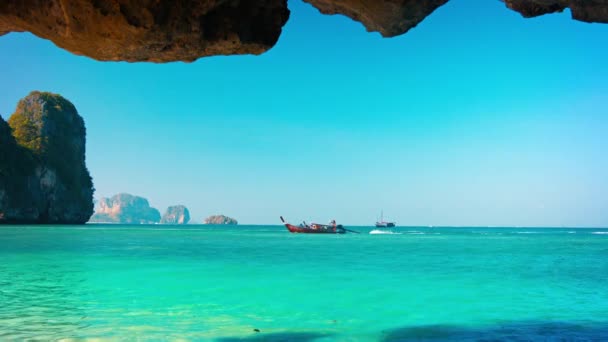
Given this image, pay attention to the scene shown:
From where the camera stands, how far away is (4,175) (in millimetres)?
75000

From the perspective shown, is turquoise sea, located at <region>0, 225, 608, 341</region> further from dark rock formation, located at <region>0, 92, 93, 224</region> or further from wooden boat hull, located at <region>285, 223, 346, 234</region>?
dark rock formation, located at <region>0, 92, 93, 224</region>

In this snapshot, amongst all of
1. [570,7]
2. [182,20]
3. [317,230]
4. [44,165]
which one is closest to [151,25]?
[182,20]

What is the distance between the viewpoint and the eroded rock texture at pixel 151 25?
86.0 inches

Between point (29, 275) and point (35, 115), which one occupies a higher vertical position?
point (35, 115)

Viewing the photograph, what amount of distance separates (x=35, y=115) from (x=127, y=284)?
92924 millimetres

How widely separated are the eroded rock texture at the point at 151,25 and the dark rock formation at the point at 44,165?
86004mm

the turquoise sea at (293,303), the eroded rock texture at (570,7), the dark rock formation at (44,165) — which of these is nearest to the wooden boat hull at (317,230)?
the turquoise sea at (293,303)

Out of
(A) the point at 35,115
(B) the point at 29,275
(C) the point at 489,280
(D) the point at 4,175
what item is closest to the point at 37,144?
(A) the point at 35,115

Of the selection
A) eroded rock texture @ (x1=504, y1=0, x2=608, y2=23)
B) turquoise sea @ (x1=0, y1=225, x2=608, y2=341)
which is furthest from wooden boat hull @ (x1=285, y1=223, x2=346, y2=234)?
eroded rock texture @ (x1=504, y1=0, x2=608, y2=23)

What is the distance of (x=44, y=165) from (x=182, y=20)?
94.8 m

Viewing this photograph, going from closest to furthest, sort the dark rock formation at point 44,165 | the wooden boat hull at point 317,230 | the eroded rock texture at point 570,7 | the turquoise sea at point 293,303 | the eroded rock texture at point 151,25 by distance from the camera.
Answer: the eroded rock texture at point 151,25
the eroded rock texture at point 570,7
the turquoise sea at point 293,303
the wooden boat hull at point 317,230
the dark rock formation at point 44,165

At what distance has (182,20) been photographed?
90.6 inches

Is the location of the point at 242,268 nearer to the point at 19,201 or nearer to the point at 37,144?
the point at 19,201

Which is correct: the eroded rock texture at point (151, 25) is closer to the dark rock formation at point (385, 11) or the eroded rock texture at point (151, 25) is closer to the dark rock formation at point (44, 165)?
the dark rock formation at point (385, 11)
